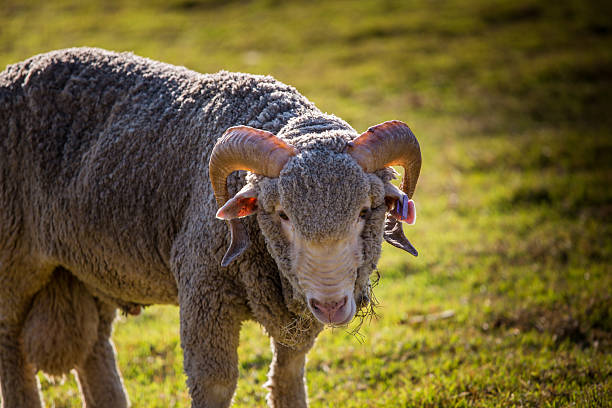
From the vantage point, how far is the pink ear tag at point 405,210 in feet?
11.6

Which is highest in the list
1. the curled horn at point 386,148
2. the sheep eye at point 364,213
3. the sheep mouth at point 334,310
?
the curled horn at point 386,148

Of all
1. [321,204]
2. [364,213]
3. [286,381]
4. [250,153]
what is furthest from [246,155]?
[286,381]

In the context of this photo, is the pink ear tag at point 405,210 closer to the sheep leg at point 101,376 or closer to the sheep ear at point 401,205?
the sheep ear at point 401,205

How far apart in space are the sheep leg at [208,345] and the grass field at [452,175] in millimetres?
1712

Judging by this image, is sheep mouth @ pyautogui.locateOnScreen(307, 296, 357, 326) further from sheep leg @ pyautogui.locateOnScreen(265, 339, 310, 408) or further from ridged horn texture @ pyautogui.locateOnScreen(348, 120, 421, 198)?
sheep leg @ pyautogui.locateOnScreen(265, 339, 310, 408)

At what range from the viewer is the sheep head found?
3.26 m

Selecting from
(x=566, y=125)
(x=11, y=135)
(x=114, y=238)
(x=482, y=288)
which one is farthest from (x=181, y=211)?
(x=566, y=125)

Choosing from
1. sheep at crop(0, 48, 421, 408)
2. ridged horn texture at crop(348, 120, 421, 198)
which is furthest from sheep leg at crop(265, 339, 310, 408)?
ridged horn texture at crop(348, 120, 421, 198)

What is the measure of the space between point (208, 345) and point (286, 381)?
2.93ft

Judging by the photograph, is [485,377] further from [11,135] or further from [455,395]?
[11,135]

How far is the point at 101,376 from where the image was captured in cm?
527

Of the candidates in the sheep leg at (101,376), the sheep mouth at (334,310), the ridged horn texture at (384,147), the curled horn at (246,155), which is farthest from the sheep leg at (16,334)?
the ridged horn texture at (384,147)

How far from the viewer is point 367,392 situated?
18.3ft

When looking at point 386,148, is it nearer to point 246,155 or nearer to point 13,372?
point 246,155
